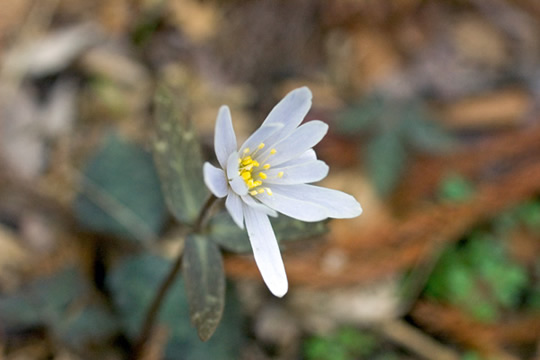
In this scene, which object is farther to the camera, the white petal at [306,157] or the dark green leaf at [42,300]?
the dark green leaf at [42,300]

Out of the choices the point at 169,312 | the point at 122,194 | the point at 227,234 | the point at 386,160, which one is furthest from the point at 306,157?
the point at 386,160

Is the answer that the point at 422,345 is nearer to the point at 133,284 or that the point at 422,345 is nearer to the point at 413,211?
the point at 413,211

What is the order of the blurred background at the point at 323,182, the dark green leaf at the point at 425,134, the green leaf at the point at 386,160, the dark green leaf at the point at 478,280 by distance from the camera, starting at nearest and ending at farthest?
1. the blurred background at the point at 323,182
2. the dark green leaf at the point at 478,280
3. the green leaf at the point at 386,160
4. the dark green leaf at the point at 425,134

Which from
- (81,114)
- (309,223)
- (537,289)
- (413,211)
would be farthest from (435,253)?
(81,114)

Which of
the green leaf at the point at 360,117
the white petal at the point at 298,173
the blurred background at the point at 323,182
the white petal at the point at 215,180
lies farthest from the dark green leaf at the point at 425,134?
the white petal at the point at 215,180

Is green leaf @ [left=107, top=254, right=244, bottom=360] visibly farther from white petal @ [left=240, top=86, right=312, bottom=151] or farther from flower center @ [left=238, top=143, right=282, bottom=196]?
white petal @ [left=240, top=86, right=312, bottom=151]

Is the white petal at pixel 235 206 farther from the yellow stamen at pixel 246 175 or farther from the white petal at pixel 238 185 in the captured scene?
the yellow stamen at pixel 246 175

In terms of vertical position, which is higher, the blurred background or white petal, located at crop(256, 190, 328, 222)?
the blurred background

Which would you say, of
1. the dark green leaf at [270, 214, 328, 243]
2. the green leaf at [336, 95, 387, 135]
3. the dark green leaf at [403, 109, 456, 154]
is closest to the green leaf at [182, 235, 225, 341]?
the dark green leaf at [270, 214, 328, 243]
